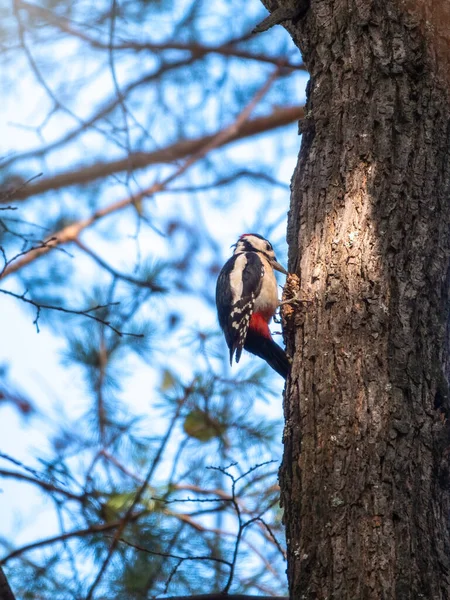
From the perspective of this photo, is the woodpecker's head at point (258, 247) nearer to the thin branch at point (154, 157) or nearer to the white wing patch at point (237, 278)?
the white wing patch at point (237, 278)

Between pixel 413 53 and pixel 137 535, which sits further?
pixel 137 535

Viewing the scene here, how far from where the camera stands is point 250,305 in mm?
3717

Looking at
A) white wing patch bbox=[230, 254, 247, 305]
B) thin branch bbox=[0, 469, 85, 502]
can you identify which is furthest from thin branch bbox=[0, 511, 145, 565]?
white wing patch bbox=[230, 254, 247, 305]

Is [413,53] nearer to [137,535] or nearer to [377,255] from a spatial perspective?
[377,255]

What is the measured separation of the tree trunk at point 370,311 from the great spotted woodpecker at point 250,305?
98 centimetres

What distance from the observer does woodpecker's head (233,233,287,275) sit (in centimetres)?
418

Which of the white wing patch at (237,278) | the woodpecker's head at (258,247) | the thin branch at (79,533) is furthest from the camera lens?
the woodpecker's head at (258,247)

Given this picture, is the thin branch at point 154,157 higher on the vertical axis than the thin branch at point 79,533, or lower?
higher

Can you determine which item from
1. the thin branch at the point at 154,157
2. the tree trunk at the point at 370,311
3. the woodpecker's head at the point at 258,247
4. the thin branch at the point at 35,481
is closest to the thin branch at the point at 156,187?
the thin branch at the point at 154,157

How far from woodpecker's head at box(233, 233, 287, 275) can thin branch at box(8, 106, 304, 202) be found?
1287 millimetres

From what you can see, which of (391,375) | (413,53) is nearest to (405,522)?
(391,375)

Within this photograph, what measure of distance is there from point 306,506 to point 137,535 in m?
1.62

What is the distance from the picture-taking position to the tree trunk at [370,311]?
1938 millimetres

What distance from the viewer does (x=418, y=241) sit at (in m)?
2.33
